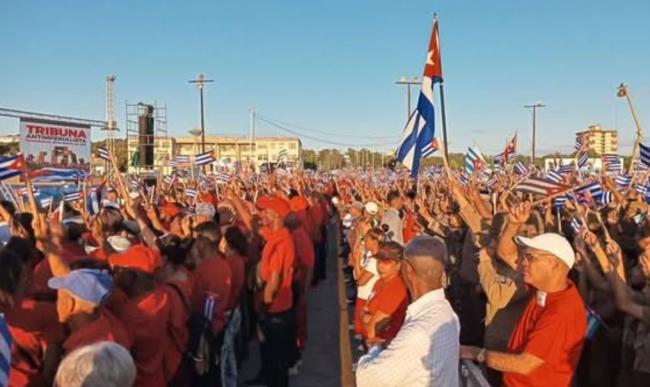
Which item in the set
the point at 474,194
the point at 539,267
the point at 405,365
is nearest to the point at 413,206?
the point at 474,194

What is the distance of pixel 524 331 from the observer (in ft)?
13.3

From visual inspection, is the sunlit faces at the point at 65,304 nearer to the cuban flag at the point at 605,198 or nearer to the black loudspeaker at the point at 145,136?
the cuban flag at the point at 605,198

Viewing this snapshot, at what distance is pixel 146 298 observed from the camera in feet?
15.0

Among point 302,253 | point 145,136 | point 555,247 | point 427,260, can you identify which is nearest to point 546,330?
point 555,247

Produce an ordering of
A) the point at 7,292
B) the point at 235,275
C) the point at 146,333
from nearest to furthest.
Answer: the point at 7,292 < the point at 146,333 < the point at 235,275

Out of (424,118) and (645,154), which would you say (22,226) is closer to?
(424,118)

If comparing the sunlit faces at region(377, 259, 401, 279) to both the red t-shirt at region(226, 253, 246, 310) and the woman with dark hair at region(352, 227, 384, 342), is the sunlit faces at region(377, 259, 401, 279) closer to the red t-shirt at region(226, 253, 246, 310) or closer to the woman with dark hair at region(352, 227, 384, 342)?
the woman with dark hair at region(352, 227, 384, 342)

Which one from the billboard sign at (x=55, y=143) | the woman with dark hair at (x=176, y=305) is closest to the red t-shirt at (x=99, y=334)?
the woman with dark hair at (x=176, y=305)

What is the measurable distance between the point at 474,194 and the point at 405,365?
672 cm

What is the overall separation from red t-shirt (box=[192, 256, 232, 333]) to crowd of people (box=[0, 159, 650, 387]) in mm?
12

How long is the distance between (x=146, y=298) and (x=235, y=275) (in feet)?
6.96

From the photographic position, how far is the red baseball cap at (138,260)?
4.88 m

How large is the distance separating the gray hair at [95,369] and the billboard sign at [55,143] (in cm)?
2152

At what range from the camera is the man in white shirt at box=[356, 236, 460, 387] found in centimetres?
316
